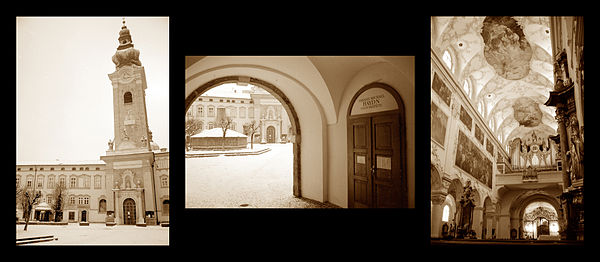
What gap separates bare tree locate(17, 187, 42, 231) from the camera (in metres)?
4.31

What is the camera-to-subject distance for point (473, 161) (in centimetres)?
760

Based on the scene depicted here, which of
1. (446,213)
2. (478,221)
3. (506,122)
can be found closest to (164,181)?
(446,213)

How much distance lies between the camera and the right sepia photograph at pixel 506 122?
525cm

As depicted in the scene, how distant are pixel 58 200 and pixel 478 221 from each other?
30.6 feet

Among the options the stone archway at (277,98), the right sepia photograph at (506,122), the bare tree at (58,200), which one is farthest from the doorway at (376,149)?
the bare tree at (58,200)

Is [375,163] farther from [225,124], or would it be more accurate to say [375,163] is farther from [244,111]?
[244,111]

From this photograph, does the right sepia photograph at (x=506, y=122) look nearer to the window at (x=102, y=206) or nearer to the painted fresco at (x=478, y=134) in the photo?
the painted fresco at (x=478, y=134)

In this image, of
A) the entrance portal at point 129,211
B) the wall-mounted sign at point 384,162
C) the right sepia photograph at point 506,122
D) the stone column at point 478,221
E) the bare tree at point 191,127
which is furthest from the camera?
the bare tree at point 191,127

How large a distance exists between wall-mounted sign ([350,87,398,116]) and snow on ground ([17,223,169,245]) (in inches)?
132

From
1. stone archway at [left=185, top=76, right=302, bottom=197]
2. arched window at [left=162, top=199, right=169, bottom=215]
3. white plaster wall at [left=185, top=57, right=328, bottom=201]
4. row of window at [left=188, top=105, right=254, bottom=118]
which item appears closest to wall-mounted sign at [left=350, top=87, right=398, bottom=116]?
white plaster wall at [left=185, top=57, right=328, bottom=201]

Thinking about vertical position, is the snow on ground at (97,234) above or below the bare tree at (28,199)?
below

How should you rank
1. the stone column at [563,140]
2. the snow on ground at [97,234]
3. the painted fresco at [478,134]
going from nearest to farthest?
the snow on ground at [97,234]
the stone column at [563,140]
the painted fresco at [478,134]

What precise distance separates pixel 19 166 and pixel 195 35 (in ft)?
9.41

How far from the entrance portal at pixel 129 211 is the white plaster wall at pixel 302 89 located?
1820 mm
